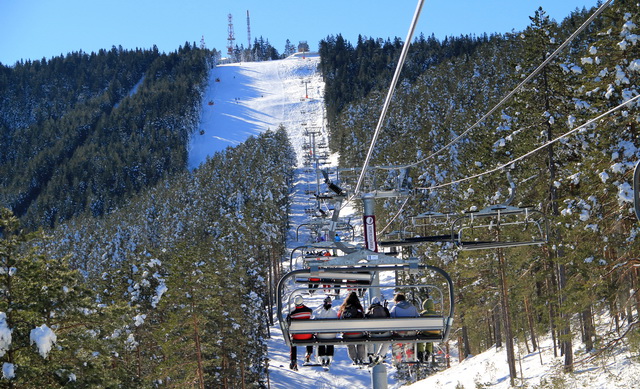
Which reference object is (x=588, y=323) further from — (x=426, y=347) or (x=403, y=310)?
(x=403, y=310)

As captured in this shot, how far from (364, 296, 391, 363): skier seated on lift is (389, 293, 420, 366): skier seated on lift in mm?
256

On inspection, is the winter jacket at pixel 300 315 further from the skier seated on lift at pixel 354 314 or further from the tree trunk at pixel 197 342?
the tree trunk at pixel 197 342

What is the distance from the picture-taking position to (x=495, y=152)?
3002 centimetres

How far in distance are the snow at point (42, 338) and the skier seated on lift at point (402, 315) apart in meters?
8.03

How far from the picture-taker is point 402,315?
449 inches

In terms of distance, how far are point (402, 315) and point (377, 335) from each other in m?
1.01

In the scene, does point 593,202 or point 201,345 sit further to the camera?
point 201,345

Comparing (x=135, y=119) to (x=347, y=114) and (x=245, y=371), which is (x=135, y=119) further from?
(x=245, y=371)

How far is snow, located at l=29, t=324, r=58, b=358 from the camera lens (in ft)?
46.8

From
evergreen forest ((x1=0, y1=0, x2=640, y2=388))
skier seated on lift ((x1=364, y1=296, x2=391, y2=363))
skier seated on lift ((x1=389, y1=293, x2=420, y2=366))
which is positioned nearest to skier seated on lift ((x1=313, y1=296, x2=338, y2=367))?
skier seated on lift ((x1=364, y1=296, x2=391, y2=363))

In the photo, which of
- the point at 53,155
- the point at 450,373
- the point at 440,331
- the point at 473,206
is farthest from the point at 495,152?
the point at 53,155

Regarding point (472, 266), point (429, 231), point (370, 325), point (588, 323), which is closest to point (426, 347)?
point (370, 325)

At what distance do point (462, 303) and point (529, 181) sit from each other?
1151cm

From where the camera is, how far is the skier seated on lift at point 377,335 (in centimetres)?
1056
